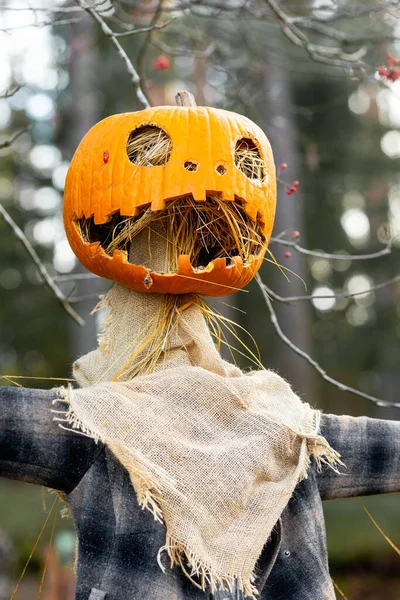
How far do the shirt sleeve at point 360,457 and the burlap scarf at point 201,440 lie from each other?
53 mm

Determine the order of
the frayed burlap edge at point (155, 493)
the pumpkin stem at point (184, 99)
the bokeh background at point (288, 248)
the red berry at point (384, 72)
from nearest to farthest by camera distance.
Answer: the frayed burlap edge at point (155, 493), the pumpkin stem at point (184, 99), the red berry at point (384, 72), the bokeh background at point (288, 248)

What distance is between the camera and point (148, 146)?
1941mm

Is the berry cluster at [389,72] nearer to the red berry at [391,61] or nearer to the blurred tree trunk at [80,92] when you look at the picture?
the red berry at [391,61]

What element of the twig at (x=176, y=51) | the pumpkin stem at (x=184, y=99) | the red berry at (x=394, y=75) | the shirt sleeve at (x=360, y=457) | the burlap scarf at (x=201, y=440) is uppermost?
the pumpkin stem at (x=184, y=99)

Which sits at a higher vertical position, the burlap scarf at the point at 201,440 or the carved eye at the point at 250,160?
the carved eye at the point at 250,160

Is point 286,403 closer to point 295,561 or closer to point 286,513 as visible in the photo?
point 286,513

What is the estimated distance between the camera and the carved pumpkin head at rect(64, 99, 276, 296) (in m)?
1.86

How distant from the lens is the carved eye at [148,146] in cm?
191

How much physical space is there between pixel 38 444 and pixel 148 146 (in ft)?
2.71

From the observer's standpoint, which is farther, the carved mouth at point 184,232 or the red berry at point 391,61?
the red berry at point 391,61

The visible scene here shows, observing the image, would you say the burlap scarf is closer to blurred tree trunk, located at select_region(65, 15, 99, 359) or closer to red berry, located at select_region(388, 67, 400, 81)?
red berry, located at select_region(388, 67, 400, 81)

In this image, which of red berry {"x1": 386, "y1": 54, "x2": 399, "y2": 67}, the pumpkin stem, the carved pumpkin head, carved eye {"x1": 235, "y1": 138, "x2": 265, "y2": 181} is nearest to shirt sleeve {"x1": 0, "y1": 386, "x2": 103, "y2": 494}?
the carved pumpkin head

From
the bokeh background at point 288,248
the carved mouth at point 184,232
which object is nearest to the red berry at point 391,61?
the carved mouth at point 184,232

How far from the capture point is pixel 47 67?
28.2 feet
